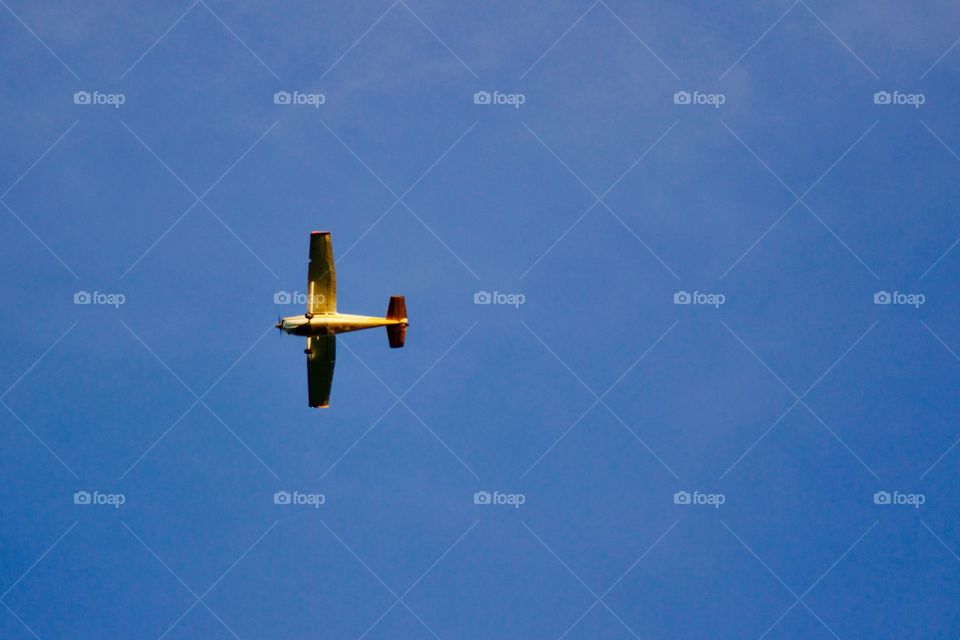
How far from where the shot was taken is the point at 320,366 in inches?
2228

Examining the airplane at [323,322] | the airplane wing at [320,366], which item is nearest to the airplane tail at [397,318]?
the airplane at [323,322]

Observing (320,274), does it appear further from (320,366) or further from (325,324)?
(320,366)

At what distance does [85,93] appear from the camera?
195 feet

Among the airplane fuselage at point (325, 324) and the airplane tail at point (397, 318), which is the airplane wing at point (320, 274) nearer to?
the airplane fuselage at point (325, 324)

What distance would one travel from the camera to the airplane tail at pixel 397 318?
5675 cm

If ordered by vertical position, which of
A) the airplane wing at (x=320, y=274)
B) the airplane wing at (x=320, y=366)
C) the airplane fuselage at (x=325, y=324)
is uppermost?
the airplane wing at (x=320, y=274)

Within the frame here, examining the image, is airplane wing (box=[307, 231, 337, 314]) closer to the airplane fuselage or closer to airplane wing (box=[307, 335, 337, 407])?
the airplane fuselage

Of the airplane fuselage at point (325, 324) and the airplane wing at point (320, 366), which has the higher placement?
the airplane fuselage at point (325, 324)

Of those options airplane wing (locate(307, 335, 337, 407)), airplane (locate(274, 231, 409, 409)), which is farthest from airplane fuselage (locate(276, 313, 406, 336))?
airplane wing (locate(307, 335, 337, 407))

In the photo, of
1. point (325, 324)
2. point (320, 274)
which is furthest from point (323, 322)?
point (320, 274)

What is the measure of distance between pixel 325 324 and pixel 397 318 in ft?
13.5

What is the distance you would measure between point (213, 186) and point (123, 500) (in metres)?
18.5

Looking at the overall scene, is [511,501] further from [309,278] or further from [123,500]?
[123,500]

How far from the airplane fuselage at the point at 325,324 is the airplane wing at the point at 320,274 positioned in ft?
1.90
